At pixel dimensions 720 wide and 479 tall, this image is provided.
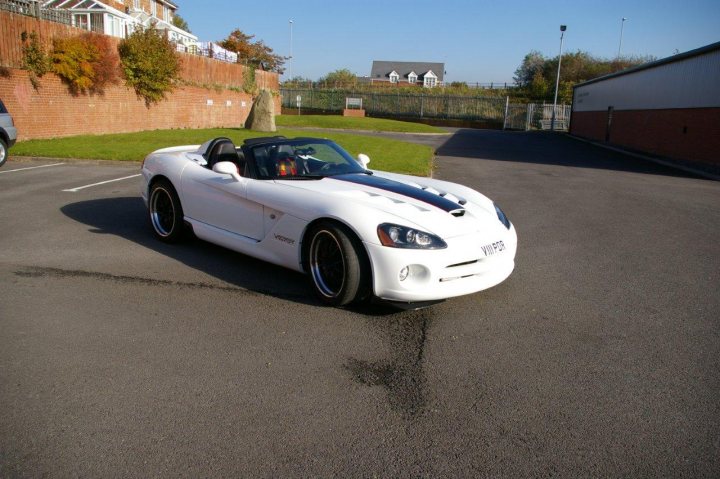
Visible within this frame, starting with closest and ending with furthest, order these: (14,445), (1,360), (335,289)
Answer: (14,445) < (1,360) < (335,289)

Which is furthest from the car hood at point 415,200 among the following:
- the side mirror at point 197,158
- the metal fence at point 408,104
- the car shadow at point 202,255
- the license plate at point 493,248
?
the metal fence at point 408,104

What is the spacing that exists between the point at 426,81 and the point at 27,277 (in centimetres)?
11214

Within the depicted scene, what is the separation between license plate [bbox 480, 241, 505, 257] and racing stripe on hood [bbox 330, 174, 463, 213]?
17.2 inches

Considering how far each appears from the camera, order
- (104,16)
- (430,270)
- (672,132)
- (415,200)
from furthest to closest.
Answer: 1. (104,16)
2. (672,132)
3. (415,200)
4. (430,270)

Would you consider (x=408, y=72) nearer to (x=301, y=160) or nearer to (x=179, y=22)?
(x=179, y=22)

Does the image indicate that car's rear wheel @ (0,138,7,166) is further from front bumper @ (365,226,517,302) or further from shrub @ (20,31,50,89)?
front bumper @ (365,226,517,302)

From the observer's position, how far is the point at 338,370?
373 centimetres

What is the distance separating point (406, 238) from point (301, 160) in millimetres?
1888

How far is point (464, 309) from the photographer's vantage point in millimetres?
4887

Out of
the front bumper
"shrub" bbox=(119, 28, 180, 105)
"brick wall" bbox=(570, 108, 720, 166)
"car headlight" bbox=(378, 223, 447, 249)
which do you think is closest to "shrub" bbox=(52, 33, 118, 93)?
"shrub" bbox=(119, 28, 180, 105)

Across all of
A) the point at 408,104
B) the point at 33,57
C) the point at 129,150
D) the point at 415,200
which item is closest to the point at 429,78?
the point at 408,104

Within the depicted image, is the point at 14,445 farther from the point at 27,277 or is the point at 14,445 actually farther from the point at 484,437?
the point at 27,277

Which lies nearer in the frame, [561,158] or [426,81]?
[561,158]

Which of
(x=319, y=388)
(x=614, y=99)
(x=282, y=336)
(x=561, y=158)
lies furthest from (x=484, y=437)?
(x=614, y=99)
